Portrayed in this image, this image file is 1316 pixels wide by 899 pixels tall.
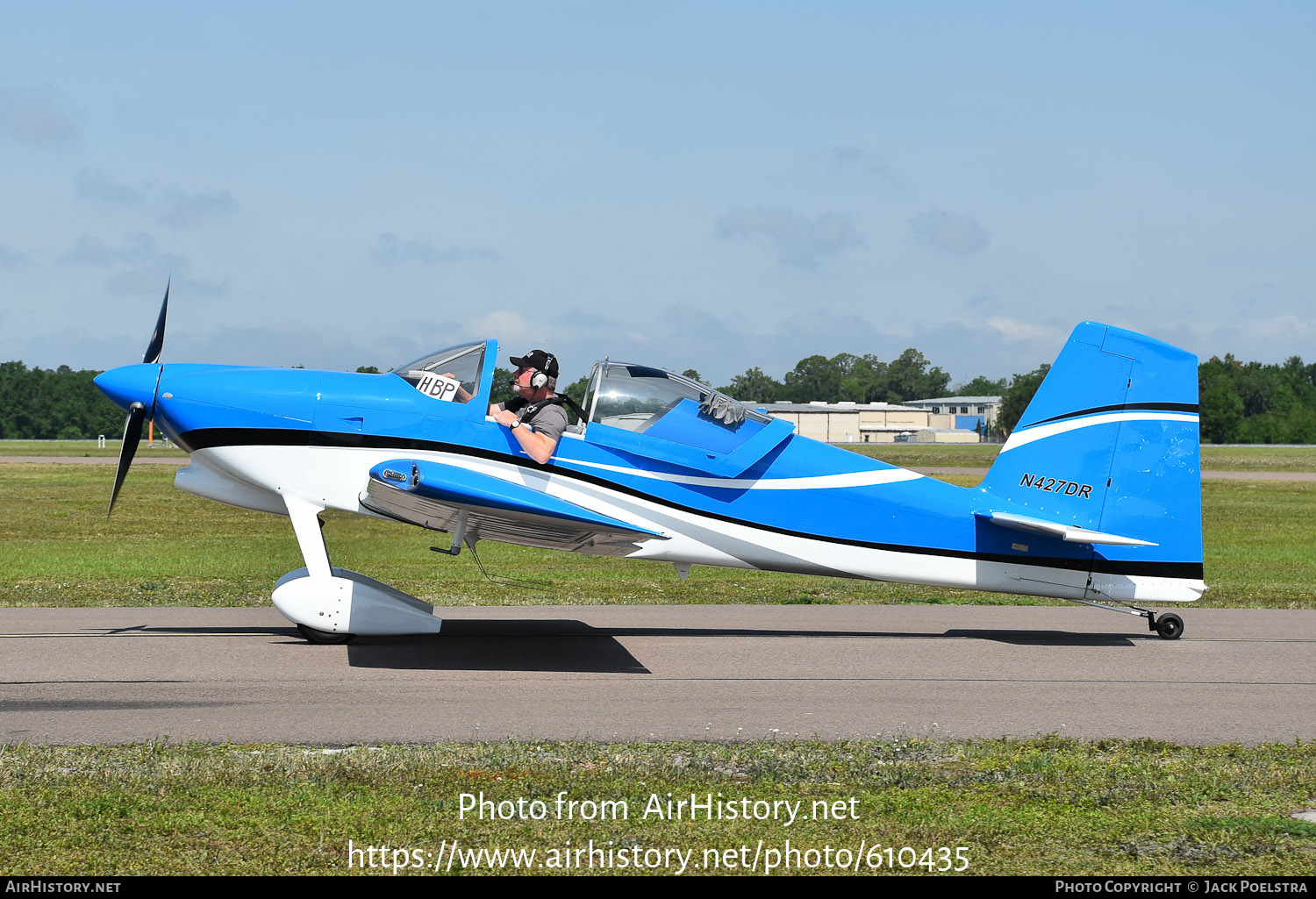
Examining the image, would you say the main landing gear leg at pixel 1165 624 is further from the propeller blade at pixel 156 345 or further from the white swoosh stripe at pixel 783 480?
the propeller blade at pixel 156 345

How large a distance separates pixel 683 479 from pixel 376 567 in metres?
8.06

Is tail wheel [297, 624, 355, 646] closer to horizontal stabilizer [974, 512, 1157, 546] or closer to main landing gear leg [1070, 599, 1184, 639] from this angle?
horizontal stabilizer [974, 512, 1157, 546]

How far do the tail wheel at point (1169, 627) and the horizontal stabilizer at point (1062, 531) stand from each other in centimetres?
94

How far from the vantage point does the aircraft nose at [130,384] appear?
8.63m

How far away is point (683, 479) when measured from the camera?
904 cm

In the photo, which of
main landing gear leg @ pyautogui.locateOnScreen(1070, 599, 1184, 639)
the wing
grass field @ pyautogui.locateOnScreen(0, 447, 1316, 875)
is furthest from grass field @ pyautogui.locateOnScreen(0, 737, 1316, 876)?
main landing gear leg @ pyautogui.locateOnScreen(1070, 599, 1184, 639)

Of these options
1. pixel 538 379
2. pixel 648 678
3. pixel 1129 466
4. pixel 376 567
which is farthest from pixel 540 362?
pixel 376 567

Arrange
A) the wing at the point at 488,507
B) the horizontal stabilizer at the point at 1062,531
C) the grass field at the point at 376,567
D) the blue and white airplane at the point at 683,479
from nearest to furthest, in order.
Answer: the wing at the point at 488,507
the blue and white airplane at the point at 683,479
the horizontal stabilizer at the point at 1062,531
the grass field at the point at 376,567

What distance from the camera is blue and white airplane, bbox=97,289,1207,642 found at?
8641 millimetres

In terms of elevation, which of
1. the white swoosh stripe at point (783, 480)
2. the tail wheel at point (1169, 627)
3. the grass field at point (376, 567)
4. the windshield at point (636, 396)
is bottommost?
the grass field at point (376, 567)

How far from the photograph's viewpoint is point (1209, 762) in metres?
5.75

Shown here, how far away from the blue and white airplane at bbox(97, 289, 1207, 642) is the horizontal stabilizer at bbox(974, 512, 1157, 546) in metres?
0.02

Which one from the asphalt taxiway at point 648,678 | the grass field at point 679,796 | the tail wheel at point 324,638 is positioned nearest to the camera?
the grass field at point 679,796

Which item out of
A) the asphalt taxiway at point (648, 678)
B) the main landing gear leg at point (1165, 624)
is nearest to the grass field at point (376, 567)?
the asphalt taxiway at point (648, 678)
